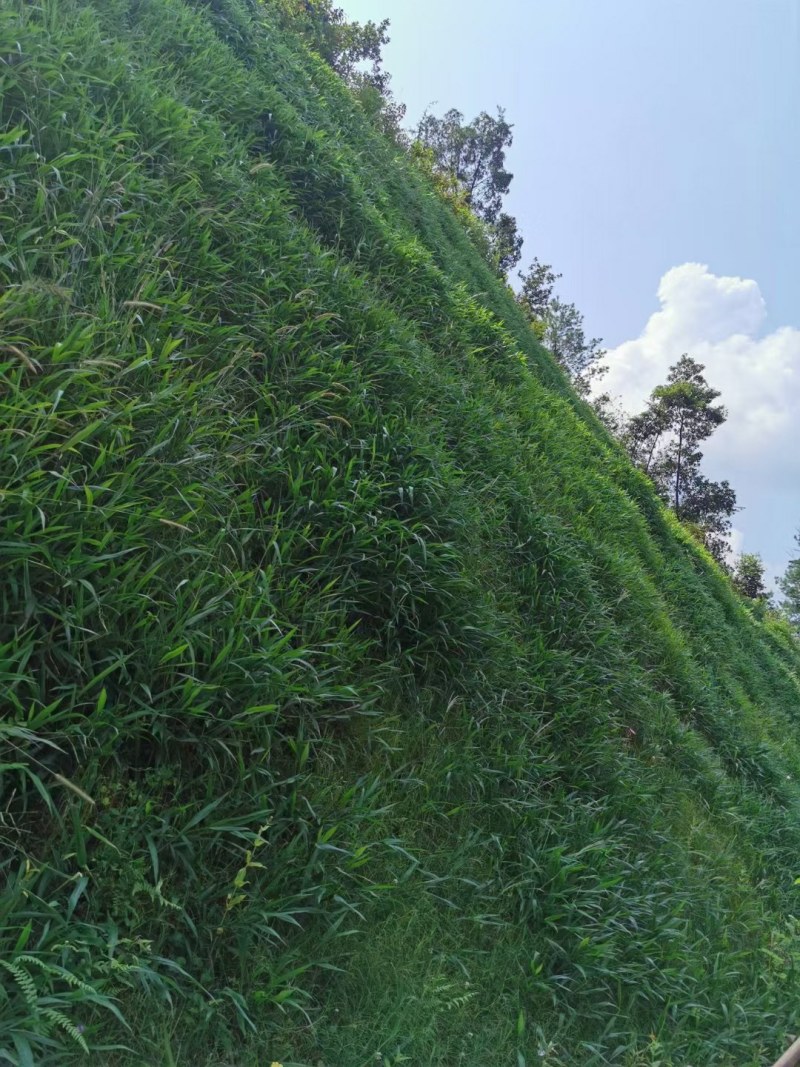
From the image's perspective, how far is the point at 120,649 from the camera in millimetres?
2215

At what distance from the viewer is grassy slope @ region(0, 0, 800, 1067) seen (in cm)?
201

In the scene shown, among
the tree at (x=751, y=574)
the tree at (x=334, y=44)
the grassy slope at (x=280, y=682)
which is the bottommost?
the grassy slope at (x=280, y=682)

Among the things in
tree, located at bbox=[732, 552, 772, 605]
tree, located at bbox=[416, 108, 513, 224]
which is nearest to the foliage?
tree, located at bbox=[416, 108, 513, 224]

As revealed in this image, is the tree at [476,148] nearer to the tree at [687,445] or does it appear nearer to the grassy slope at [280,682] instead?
the tree at [687,445]

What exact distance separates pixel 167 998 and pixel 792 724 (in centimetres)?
979

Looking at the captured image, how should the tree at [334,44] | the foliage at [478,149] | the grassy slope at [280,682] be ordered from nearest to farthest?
the grassy slope at [280,682], the tree at [334,44], the foliage at [478,149]

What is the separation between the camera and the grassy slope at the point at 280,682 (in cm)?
201

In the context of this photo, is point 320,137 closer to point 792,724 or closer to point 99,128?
point 99,128

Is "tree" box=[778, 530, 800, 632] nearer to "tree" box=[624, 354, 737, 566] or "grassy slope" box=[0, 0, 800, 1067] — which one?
"tree" box=[624, 354, 737, 566]

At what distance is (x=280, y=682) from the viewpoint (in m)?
2.51

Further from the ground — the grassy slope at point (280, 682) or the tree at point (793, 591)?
the tree at point (793, 591)

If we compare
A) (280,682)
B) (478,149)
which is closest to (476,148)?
(478,149)

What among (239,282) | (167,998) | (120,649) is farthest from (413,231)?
(167,998)

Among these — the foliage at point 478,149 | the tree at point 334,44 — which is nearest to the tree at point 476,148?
the foliage at point 478,149
